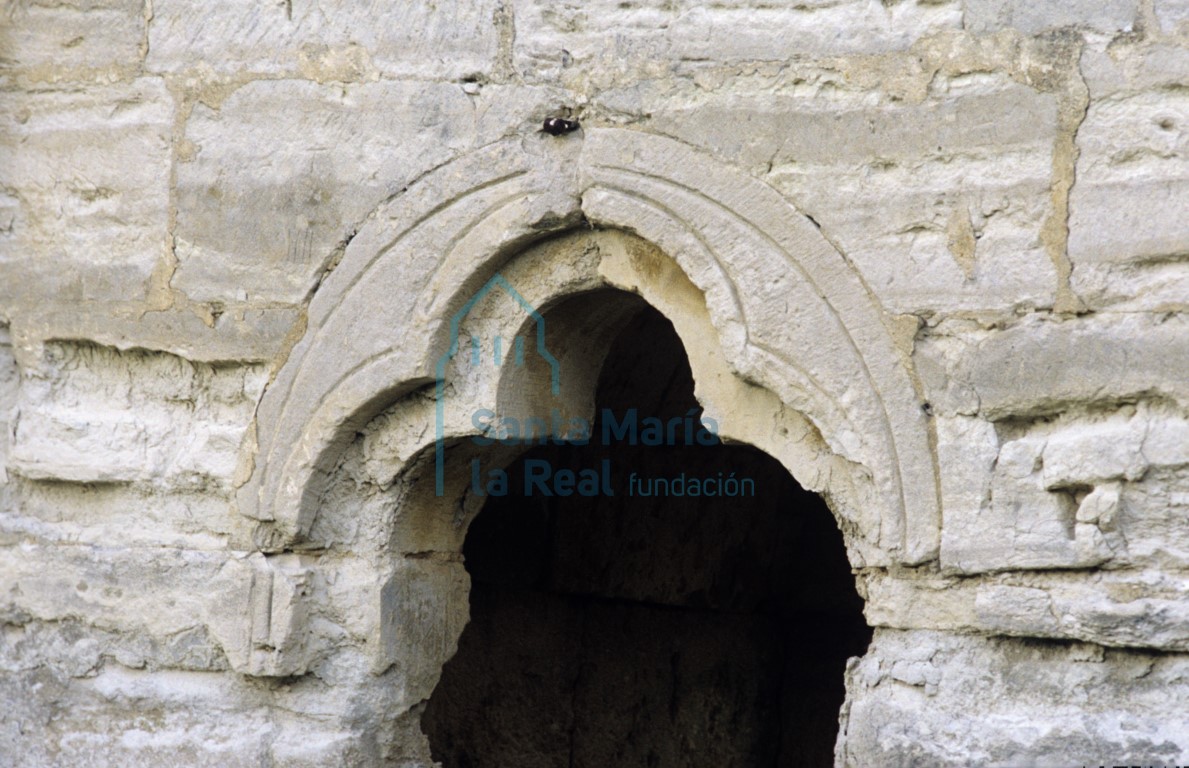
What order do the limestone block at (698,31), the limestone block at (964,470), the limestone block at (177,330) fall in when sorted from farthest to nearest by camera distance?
the limestone block at (177,330)
the limestone block at (698,31)
the limestone block at (964,470)

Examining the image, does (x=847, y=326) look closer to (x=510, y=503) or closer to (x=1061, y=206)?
(x=1061, y=206)

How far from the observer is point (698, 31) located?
3010 millimetres

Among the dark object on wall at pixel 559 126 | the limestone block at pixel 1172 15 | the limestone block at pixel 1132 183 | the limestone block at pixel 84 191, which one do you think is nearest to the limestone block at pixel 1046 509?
the limestone block at pixel 1132 183

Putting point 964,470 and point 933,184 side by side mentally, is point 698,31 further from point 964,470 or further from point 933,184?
point 964,470

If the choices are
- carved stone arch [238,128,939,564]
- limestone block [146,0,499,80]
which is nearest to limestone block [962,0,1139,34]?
carved stone arch [238,128,939,564]

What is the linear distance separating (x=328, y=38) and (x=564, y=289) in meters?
0.86

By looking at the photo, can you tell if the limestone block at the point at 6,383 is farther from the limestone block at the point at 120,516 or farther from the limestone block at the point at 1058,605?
the limestone block at the point at 1058,605

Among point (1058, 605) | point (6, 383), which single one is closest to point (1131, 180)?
point (1058, 605)

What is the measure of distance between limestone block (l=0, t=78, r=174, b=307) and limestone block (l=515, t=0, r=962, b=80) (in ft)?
3.39

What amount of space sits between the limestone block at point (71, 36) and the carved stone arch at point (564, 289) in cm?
86

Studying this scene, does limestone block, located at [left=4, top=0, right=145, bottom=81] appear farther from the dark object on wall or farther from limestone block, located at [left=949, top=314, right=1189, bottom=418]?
limestone block, located at [left=949, top=314, right=1189, bottom=418]

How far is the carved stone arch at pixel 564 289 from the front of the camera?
2832mm

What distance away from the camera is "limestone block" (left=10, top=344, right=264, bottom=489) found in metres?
3.39

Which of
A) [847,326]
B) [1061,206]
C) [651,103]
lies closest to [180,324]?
[651,103]
